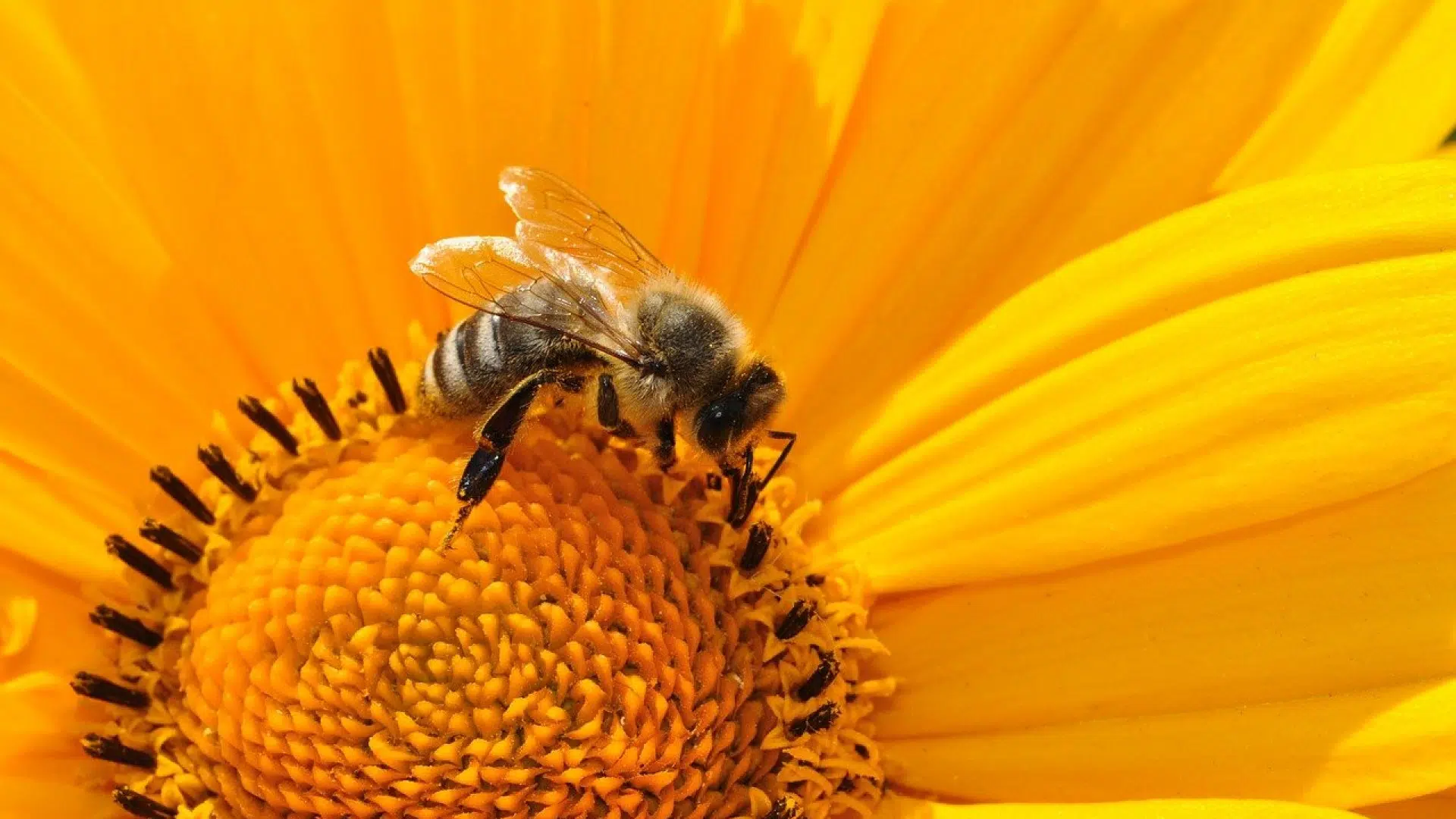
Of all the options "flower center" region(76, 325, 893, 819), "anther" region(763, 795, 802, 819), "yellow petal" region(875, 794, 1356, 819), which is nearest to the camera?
"yellow petal" region(875, 794, 1356, 819)

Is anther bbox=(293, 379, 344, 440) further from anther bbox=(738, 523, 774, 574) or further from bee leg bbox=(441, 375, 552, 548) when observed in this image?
anther bbox=(738, 523, 774, 574)

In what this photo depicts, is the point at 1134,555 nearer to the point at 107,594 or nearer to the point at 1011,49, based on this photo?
the point at 1011,49

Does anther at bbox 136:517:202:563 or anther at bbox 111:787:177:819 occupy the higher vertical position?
anther at bbox 136:517:202:563

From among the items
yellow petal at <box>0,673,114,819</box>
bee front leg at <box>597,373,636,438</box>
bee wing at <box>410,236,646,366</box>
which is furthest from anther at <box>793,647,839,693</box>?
yellow petal at <box>0,673,114,819</box>

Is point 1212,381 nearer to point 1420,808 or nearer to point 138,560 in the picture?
point 1420,808

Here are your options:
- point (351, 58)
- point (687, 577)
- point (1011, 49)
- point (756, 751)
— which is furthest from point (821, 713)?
point (351, 58)
